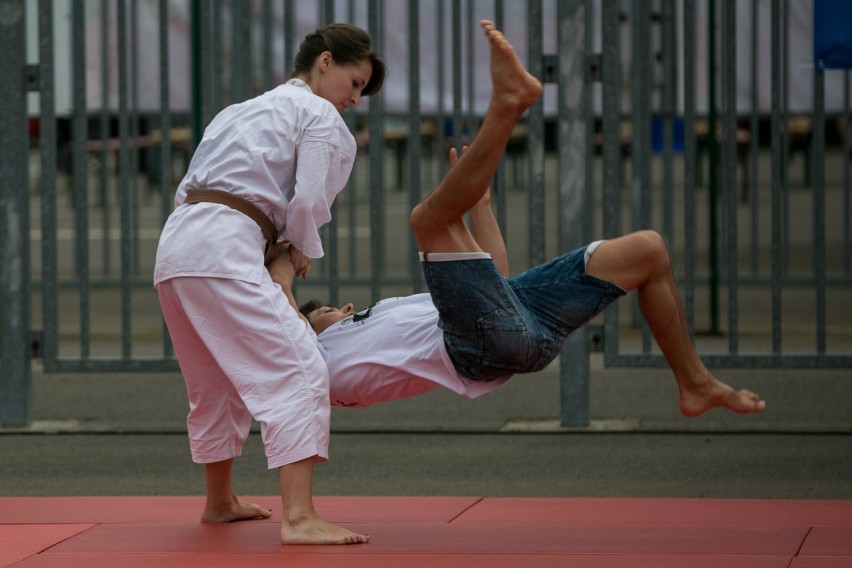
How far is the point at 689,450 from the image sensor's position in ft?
22.7

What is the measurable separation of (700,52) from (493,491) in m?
7.07

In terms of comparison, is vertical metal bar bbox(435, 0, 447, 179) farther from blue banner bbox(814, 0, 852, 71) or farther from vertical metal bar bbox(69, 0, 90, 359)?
blue banner bbox(814, 0, 852, 71)

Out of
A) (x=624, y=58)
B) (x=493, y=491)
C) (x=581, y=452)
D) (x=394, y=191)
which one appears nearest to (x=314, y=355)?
(x=493, y=491)

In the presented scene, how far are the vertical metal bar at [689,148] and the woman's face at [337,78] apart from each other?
2.37 m

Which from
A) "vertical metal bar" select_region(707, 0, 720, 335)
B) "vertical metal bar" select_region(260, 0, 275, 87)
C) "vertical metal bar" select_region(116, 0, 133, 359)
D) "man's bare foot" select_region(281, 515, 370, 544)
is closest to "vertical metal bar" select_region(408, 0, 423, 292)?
"vertical metal bar" select_region(116, 0, 133, 359)

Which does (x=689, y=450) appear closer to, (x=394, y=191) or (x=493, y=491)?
(x=493, y=491)

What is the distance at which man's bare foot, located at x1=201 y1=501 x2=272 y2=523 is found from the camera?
211 inches

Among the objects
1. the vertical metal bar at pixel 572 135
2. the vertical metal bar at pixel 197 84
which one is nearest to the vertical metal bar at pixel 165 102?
the vertical metal bar at pixel 197 84

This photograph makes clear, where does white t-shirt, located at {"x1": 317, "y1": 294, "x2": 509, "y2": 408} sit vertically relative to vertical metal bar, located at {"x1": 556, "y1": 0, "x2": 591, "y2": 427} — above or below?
below

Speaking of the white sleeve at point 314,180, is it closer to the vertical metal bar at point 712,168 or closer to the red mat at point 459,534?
the red mat at point 459,534

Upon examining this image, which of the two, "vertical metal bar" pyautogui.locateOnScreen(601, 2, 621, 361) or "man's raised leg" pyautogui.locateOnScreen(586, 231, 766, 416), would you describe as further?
"vertical metal bar" pyautogui.locateOnScreen(601, 2, 621, 361)

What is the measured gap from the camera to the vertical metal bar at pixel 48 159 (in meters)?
7.32

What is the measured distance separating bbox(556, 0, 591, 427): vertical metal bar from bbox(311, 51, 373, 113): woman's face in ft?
7.13

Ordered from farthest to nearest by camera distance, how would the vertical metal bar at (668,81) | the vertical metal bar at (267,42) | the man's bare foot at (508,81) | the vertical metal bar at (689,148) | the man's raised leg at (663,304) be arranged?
the vertical metal bar at (267,42) → the vertical metal bar at (668,81) → the vertical metal bar at (689,148) → the man's raised leg at (663,304) → the man's bare foot at (508,81)
